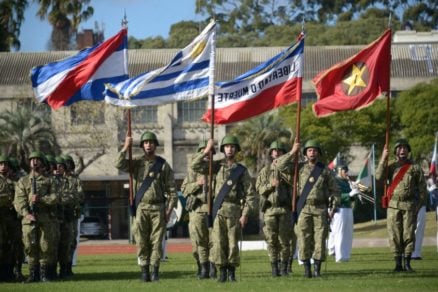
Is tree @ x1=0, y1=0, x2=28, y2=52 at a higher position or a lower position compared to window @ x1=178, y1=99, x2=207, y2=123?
higher

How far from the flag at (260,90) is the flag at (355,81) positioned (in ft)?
1.51

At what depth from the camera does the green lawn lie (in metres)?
18.1

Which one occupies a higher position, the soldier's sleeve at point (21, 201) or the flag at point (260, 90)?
the flag at point (260, 90)

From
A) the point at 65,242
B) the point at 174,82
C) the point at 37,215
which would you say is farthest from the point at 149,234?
the point at 65,242

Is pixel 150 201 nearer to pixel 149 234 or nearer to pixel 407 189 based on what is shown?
pixel 149 234

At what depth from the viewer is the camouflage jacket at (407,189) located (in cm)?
2175

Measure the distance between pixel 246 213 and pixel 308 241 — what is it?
52.3 inches

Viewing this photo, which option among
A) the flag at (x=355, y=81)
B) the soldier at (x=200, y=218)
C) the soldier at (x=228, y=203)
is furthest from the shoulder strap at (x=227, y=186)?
the flag at (x=355, y=81)

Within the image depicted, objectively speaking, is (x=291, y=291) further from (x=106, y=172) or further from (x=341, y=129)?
(x=106, y=172)

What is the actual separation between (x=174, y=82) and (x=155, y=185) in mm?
1593

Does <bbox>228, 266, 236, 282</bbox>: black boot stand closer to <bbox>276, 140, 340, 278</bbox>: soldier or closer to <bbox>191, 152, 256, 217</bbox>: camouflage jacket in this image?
<bbox>191, 152, 256, 217</bbox>: camouflage jacket

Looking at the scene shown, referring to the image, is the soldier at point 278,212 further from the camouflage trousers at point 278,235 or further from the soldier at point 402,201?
the soldier at point 402,201

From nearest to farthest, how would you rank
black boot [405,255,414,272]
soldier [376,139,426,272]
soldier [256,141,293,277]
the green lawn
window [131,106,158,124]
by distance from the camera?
the green lawn < soldier [256,141,293,277] < black boot [405,255,414,272] < soldier [376,139,426,272] < window [131,106,158,124]

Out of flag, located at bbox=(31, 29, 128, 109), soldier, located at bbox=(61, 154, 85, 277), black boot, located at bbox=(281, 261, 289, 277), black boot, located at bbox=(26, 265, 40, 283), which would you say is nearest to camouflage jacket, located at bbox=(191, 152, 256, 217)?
black boot, located at bbox=(281, 261, 289, 277)
